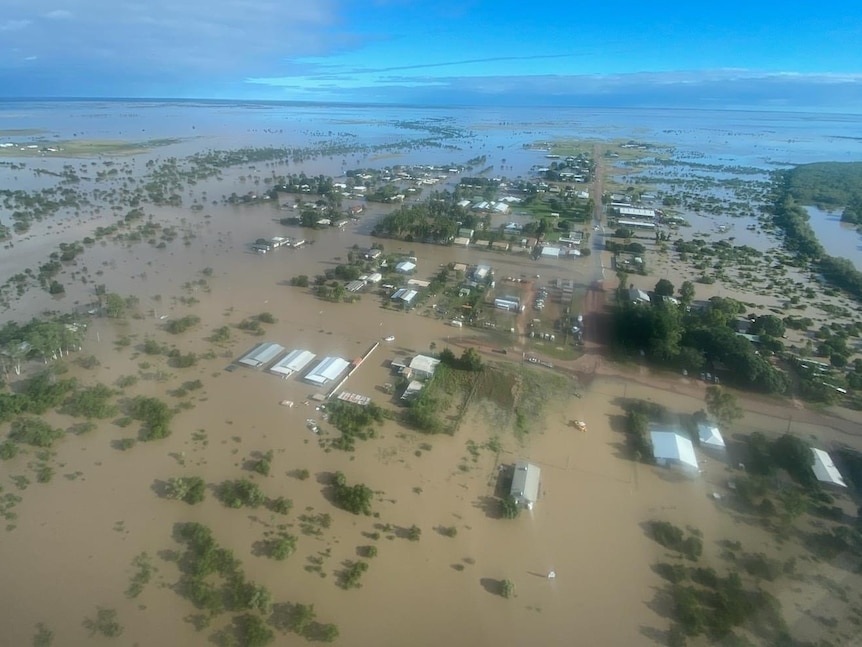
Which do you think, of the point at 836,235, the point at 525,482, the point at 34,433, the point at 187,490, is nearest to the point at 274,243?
the point at 34,433

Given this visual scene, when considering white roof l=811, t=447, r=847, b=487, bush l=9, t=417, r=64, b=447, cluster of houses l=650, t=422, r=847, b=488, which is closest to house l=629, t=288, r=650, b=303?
cluster of houses l=650, t=422, r=847, b=488

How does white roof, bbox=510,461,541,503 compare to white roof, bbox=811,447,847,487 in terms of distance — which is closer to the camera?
white roof, bbox=510,461,541,503

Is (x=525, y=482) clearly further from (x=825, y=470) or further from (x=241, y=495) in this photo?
(x=825, y=470)

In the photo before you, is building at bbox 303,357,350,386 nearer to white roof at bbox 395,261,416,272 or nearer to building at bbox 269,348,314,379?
building at bbox 269,348,314,379

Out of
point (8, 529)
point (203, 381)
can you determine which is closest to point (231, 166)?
point (203, 381)

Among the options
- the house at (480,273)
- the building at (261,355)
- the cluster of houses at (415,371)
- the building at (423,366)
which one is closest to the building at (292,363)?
the building at (261,355)

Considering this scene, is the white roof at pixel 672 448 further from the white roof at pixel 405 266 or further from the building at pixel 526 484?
the white roof at pixel 405 266
